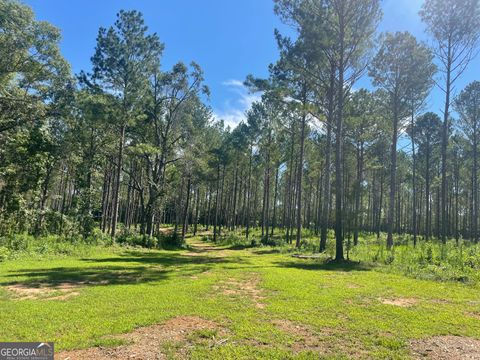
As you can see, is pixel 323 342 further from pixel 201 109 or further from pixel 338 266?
pixel 201 109

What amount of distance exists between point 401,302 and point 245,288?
384 cm

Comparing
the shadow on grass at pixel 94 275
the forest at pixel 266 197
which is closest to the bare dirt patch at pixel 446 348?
the forest at pixel 266 197

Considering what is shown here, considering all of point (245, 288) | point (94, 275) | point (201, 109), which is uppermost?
point (201, 109)

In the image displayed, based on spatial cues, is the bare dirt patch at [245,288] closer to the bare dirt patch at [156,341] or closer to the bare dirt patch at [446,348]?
the bare dirt patch at [156,341]

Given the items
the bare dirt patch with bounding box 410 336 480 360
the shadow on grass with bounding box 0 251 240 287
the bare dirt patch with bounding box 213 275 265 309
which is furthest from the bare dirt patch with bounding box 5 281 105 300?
the bare dirt patch with bounding box 410 336 480 360

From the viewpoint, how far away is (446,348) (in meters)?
4.61

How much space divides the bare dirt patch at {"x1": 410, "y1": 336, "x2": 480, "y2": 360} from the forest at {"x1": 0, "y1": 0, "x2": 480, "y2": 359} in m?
0.03

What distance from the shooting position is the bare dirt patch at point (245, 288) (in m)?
7.50

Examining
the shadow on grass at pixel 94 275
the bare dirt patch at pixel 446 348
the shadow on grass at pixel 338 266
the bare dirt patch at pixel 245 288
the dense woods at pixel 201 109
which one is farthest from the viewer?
the dense woods at pixel 201 109

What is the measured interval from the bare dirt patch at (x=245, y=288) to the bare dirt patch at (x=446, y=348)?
299 cm

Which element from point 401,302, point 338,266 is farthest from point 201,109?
point 401,302

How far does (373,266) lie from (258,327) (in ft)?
31.2

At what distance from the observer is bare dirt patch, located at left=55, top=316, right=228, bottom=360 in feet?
13.9

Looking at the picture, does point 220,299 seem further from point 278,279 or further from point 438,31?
point 438,31
